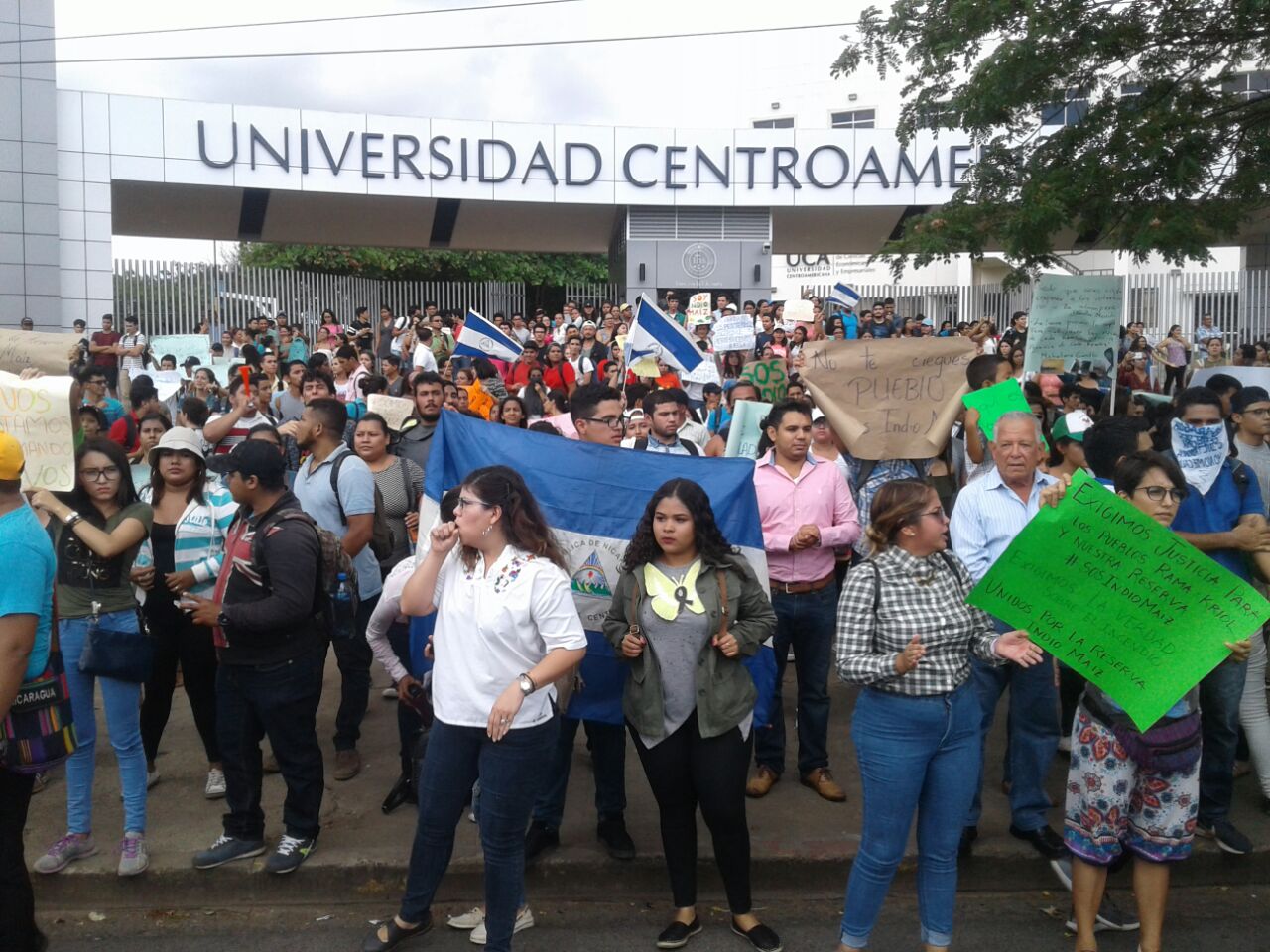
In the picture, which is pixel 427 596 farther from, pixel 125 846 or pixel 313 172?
pixel 313 172

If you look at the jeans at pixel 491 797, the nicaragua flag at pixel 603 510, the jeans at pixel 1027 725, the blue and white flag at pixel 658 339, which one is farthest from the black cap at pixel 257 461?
the blue and white flag at pixel 658 339

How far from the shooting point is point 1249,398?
5.91m

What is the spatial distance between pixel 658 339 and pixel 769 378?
133cm

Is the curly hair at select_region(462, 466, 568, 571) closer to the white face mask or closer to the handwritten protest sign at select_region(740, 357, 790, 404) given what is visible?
the white face mask

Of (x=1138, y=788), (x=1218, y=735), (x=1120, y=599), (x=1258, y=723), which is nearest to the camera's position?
(x=1120, y=599)

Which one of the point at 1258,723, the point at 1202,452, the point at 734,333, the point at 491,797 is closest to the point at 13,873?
Answer: the point at 491,797

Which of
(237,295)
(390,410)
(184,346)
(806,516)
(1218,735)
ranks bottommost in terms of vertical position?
(1218,735)

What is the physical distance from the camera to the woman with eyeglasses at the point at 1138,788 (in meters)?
4.16

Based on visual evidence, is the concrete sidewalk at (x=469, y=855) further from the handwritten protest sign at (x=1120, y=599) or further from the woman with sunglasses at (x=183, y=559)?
the handwritten protest sign at (x=1120, y=599)

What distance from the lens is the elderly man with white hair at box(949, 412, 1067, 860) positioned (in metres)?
5.14

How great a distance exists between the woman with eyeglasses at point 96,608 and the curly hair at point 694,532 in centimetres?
229

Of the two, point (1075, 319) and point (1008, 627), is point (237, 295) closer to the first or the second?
point (1075, 319)

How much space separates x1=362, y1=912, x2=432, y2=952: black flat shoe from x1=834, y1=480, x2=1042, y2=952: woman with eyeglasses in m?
1.63

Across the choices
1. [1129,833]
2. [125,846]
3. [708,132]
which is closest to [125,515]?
[125,846]
